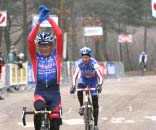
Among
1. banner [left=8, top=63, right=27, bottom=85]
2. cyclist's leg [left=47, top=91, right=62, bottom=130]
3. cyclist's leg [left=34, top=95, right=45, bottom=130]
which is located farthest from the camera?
banner [left=8, top=63, right=27, bottom=85]

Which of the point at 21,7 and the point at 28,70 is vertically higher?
the point at 21,7

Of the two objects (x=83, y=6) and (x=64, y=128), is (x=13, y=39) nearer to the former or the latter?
(x=83, y=6)

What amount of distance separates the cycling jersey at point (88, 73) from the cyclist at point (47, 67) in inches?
112

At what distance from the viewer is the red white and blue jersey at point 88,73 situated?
465 inches

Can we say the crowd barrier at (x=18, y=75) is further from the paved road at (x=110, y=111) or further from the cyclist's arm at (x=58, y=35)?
the cyclist's arm at (x=58, y=35)

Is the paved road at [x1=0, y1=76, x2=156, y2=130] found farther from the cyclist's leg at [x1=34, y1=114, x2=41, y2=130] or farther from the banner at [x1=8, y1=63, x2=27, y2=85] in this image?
the cyclist's leg at [x1=34, y1=114, x2=41, y2=130]

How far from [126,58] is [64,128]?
57886 mm

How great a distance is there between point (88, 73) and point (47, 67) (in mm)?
3602

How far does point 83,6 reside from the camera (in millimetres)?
54688

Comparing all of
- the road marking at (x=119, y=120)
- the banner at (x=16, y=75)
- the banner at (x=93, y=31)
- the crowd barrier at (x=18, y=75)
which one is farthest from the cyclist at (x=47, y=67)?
the banner at (x=93, y=31)

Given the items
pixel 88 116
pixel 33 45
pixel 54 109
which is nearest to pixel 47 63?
pixel 33 45

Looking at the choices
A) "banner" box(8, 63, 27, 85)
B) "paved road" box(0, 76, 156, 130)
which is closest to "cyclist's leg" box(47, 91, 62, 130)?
"paved road" box(0, 76, 156, 130)

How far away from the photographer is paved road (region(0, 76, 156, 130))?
1345cm

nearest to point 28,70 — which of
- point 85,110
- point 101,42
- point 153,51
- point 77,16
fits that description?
point 85,110
